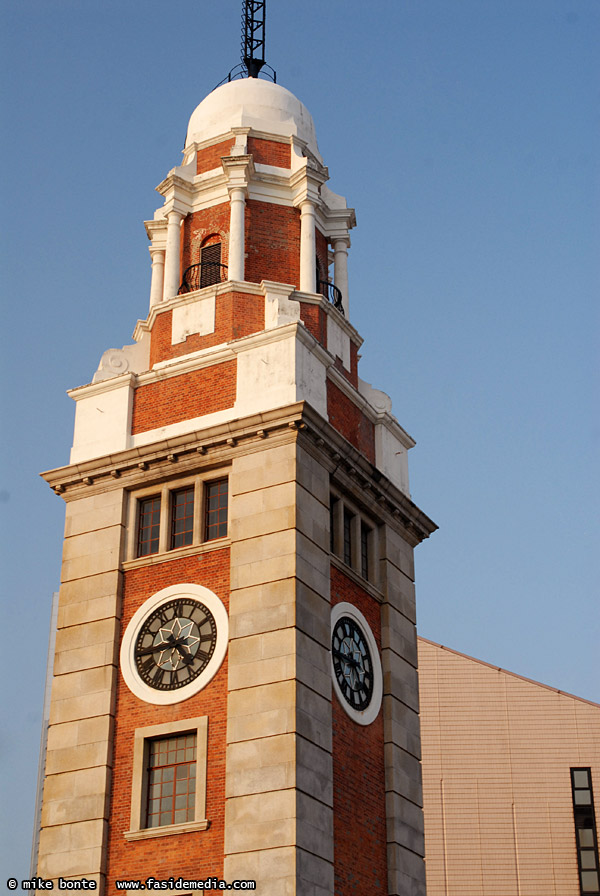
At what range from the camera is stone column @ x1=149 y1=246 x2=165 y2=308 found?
38562mm

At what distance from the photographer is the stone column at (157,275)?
38.6 metres

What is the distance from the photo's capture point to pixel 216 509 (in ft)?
108

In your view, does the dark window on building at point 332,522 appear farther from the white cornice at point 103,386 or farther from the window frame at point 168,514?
the white cornice at point 103,386

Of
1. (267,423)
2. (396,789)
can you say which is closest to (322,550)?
(267,423)

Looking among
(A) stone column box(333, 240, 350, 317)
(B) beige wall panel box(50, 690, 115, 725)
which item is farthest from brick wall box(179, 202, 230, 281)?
(B) beige wall panel box(50, 690, 115, 725)

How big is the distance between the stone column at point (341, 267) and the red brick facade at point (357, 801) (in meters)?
9.22

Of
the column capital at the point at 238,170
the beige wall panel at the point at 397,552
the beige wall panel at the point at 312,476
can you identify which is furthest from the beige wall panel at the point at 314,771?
the column capital at the point at 238,170

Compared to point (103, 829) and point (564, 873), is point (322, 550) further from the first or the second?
point (564, 873)

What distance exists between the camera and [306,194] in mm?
38562

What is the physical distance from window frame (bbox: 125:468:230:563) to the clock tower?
0.05 m

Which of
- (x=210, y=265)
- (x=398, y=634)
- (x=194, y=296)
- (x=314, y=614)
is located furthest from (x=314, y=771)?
(x=210, y=265)

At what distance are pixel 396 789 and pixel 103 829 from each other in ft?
22.0

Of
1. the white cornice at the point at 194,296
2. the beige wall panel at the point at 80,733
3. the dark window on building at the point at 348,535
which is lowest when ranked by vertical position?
the beige wall panel at the point at 80,733

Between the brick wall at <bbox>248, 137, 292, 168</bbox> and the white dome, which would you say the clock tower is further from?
the white dome
